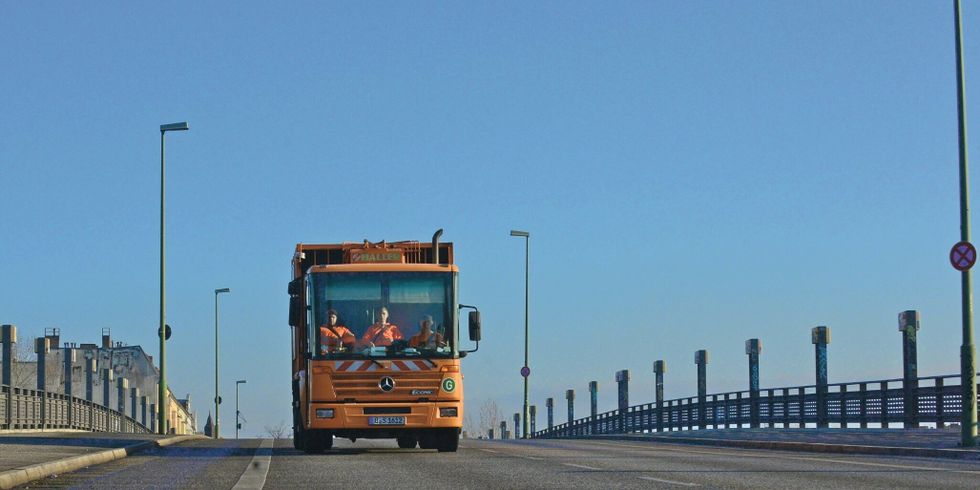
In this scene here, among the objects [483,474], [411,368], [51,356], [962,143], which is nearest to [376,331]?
[411,368]

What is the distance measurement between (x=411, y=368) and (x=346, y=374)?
3.12ft

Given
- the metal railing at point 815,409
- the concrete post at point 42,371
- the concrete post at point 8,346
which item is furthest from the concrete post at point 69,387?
the metal railing at point 815,409

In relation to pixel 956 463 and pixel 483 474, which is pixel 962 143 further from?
pixel 483 474

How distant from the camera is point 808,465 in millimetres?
19938

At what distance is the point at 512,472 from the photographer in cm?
1823

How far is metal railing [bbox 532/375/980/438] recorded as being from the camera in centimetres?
3644

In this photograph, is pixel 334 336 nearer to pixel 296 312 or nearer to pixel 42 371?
pixel 296 312

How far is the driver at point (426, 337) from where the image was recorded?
74.8 feet

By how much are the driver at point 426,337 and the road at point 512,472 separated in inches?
65.1

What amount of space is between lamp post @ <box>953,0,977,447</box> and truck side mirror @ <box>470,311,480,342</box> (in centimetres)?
829

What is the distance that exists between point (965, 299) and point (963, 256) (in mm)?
824

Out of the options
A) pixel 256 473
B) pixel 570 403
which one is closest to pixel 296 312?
pixel 256 473

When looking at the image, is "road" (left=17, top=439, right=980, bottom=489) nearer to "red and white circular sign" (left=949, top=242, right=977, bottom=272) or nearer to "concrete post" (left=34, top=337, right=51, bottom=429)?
"red and white circular sign" (left=949, top=242, right=977, bottom=272)

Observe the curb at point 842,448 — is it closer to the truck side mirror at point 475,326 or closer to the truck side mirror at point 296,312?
the truck side mirror at point 475,326
